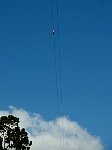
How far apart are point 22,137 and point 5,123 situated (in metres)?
3.25

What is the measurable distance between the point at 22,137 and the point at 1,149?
425cm

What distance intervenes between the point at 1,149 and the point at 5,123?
397 cm

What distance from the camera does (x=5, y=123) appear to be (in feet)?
390

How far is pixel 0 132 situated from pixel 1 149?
2534 millimetres

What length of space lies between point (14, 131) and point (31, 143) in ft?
10.9

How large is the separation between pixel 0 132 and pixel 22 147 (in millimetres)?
3966

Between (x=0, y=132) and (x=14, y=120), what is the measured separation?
2.65 meters

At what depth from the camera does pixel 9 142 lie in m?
118

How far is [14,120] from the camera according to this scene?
11888cm

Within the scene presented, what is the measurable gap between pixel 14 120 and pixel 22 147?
400cm

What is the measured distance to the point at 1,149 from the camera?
11688 centimetres

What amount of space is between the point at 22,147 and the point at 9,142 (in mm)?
2179

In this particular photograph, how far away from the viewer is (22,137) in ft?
393
